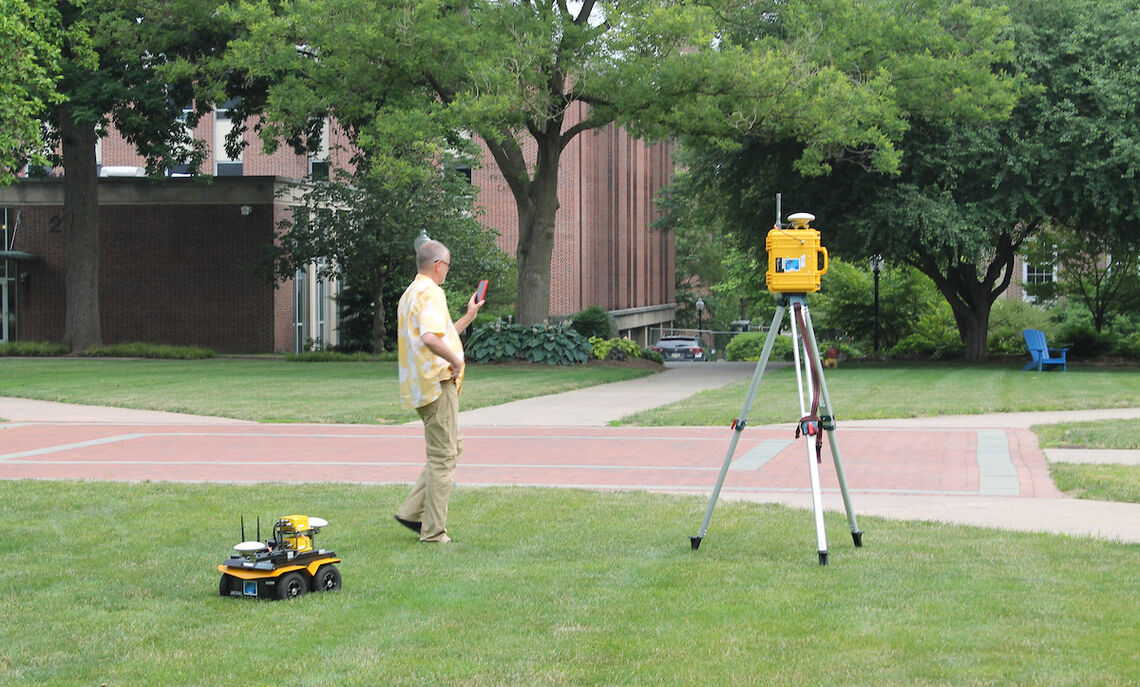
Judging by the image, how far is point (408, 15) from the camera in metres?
25.4

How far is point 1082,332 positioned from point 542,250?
14990 mm

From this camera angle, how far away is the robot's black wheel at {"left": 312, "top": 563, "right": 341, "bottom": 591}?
615 centimetres

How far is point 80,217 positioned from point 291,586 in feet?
101

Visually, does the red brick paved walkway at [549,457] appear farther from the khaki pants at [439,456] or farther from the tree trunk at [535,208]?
the tree trunk at [535,208]

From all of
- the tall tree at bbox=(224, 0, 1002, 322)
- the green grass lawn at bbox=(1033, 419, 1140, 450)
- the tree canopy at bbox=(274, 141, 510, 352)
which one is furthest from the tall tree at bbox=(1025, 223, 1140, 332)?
the green grass lawn at bbox=(1033, 419, 1140, 450)

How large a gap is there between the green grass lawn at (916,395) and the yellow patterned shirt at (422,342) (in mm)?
8296

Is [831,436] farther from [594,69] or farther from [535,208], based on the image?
[535,208]

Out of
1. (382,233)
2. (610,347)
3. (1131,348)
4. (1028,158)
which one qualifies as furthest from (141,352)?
(1131,348)

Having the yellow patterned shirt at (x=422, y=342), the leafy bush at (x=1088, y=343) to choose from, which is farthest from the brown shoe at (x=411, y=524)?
the leafy bush at (x=1088, y=343)

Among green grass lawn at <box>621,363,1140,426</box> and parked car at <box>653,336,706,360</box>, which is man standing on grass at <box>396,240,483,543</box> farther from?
parked car at <box>653,336,706,360</box>

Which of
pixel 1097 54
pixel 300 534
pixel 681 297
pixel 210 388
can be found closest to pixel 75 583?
pixel 300 534

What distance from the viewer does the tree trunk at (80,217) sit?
112ft

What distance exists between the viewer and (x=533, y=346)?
29734 millimetres

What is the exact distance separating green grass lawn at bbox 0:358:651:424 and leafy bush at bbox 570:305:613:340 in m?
5.37
